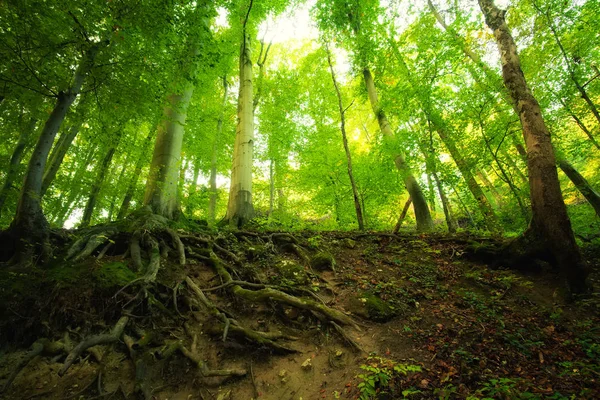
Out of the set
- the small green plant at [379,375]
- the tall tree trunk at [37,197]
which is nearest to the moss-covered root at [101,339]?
the tall tree trunk at [37,197]

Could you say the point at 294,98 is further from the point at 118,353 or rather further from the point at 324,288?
the point at 118,353

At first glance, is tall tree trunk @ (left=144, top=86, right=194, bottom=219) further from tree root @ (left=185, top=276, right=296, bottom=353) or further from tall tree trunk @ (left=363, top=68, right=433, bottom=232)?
tall tree trunk @ (left=363, top=68, right=433, bottom=232)

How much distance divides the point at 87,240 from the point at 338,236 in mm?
5412

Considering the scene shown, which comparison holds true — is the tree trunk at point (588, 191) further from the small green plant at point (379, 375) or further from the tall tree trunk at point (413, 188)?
the small green plant at point (379, 375)

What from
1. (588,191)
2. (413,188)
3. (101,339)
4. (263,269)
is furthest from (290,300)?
(588,191)

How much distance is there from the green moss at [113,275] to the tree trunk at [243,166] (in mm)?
3488

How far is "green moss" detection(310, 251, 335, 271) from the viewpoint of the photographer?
17.7 ft

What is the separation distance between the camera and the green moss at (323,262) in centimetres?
539

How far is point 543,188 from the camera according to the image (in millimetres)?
4172

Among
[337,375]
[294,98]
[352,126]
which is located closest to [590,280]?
[337,375]

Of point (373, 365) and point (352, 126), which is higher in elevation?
point (352, 126)

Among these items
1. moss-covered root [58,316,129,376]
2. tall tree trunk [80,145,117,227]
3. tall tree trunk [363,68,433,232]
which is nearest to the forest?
moss-covered root [58,316,129,376]

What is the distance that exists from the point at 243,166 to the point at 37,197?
4726 mm

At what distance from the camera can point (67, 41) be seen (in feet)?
11.5
